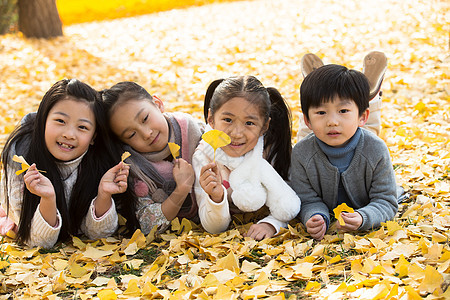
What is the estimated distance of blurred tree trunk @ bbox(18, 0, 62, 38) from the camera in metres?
9.23

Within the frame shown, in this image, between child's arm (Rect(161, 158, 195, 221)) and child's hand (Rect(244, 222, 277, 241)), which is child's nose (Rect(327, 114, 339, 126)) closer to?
child's hand (Rect(244, 222, 277, 241))

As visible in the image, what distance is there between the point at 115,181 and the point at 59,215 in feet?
1.19

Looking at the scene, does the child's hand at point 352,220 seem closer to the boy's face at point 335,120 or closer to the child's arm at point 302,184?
the child's arm at point 302,184

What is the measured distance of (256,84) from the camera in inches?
112

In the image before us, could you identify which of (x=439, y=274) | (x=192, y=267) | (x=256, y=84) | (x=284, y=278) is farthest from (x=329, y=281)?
(x=256, y=84)

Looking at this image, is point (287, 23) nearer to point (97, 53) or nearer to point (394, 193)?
point (97, 53)

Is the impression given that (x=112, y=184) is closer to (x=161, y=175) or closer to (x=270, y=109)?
(x=161, y=175)

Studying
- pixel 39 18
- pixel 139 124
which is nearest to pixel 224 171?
pixel 139 124

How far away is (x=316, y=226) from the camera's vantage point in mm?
2693

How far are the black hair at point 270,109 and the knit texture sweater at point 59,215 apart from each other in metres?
0.83

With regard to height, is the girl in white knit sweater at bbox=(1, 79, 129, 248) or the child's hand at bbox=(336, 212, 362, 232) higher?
the girl in white knit sweater at bbox=(1, 79, 129, 248)

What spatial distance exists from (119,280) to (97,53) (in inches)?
269

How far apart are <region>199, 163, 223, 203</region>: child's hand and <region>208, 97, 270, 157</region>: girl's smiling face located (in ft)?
0.73

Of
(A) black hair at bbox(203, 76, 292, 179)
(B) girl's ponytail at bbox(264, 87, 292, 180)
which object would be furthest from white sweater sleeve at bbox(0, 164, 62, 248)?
(B) girl's ponytail at bbox(264, 87, 292, 180)
